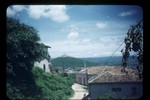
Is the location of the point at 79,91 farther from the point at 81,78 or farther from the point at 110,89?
the point at 110,89

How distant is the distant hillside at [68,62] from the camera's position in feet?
9.41

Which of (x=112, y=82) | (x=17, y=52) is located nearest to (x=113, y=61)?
(x=112, y=82)

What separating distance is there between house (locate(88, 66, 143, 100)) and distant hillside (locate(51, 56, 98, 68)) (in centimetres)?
29

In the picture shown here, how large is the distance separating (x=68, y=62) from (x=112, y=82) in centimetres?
71

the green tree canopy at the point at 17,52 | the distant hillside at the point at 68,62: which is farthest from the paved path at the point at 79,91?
the green tree canopy at the point at 17,52

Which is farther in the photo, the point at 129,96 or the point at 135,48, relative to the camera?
the point at 135,48

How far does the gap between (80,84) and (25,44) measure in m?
1.87

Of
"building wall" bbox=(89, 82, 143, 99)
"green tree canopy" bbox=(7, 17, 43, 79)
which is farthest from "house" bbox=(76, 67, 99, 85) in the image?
"green tree canopy" bbox=(7, 17, 43, 79)

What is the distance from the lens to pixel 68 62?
3.11 meters

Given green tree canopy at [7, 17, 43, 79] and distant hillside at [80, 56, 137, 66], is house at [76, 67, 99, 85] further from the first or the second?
green tree canopy at [7, 17, 43, 79]
